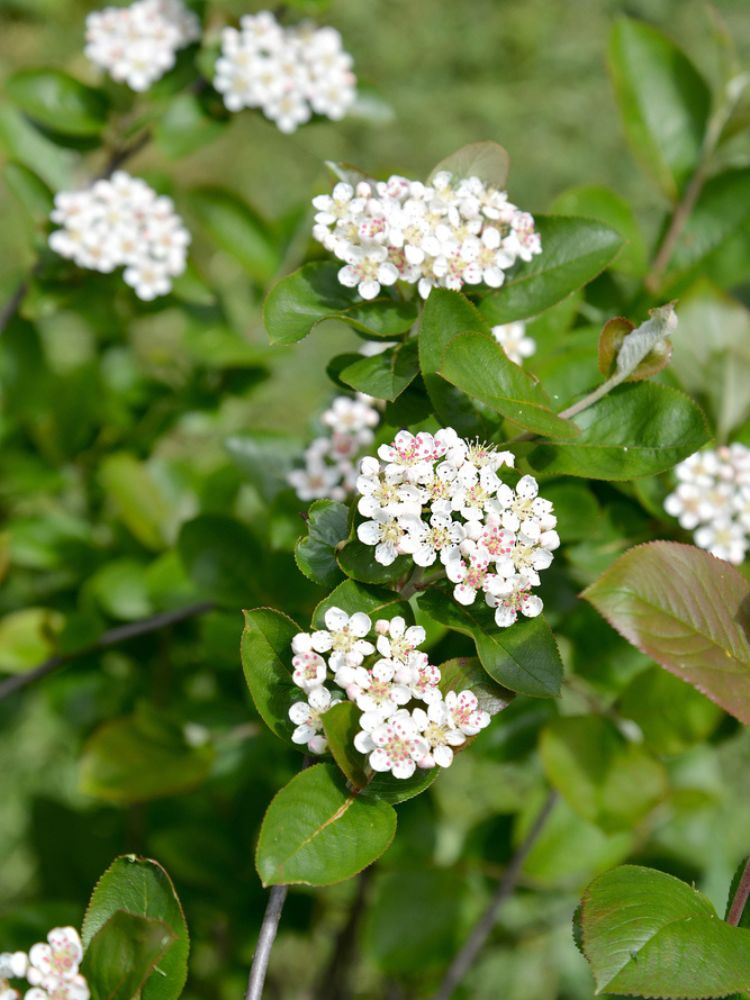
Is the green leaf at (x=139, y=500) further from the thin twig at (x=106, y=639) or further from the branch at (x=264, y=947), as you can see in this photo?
the branch at (x=264, y=947)

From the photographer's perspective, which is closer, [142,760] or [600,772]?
[600,772]

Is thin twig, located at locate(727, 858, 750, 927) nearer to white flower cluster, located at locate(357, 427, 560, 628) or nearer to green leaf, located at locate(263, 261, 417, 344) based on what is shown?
white flower cluster, located at locate(357, 427, 560, 628)

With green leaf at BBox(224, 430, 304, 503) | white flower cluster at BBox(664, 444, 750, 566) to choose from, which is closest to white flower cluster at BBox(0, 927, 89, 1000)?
green leaf at BBox(224, 430, 304, 503)

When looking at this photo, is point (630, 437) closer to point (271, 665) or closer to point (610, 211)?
point (271, 665)

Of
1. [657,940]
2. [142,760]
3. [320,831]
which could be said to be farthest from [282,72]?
[657,940]

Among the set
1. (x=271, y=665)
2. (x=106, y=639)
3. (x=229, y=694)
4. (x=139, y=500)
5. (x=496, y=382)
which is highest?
(x=496, y=382)

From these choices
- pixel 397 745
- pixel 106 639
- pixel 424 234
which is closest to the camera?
pixel 397 745

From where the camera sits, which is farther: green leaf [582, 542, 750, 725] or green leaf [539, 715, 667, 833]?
green leaf [539, 715, 667, 833]
